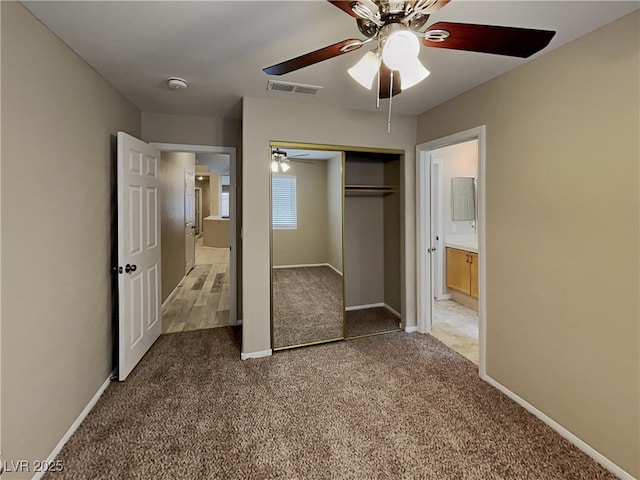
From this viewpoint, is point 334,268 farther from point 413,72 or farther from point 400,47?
point 400,47

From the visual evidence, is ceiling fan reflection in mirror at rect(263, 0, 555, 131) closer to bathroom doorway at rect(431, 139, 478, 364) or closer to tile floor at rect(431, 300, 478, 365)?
tile floor at rect(431, 300, 478, 365)

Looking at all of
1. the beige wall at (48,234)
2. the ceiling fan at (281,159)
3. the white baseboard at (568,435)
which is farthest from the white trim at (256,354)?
the white baseboard at (568,435)

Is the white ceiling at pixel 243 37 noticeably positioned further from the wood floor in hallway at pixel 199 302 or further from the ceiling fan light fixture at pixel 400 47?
the wood floor in hallway at pixel 199 302

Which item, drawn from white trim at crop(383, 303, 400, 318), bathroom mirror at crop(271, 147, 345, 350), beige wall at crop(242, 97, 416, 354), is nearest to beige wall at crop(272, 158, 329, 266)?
bathroom mirror at crop(271, 147, 345, 350)

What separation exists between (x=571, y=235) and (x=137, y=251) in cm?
325

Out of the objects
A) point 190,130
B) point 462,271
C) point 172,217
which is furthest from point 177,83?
point 462,271

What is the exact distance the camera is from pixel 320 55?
51.8 inches

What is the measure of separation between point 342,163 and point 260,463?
2.54 metres

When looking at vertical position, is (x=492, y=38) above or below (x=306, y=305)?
above

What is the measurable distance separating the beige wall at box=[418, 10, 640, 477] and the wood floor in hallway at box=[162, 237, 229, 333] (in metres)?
3.07

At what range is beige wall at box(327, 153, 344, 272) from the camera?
3.17m

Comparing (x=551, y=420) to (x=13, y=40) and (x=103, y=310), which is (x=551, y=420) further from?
(x=13, y=40)

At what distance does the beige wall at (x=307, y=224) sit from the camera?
3078 millimetres

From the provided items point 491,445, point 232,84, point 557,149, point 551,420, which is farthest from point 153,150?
point 551,420
